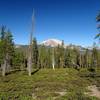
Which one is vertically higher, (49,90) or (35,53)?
(35,53)

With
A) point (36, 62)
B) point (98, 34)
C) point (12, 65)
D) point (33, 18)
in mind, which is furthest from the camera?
point (36, 62)

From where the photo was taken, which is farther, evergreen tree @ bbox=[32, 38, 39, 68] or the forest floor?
evergreen tree @ bbox=[32, 38, 39, 68]

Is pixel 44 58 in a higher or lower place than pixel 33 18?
lower

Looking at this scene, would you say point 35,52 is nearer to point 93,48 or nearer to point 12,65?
point 12,65

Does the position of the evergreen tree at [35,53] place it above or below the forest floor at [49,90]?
above

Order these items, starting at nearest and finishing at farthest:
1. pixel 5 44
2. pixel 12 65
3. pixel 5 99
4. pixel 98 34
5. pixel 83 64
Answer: pixel 5 99
pixel 98 34
pixel 5 44
pixel 12 65
pixel 83 64

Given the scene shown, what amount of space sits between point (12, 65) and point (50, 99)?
7027 cm

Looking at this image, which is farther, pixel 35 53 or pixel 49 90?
pixel 35 53

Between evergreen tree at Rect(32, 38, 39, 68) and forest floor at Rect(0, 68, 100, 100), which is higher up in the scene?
evergreen tree at Rect(32, 38, 39, 68)

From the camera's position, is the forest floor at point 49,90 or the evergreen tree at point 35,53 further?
the evergreen tree at point 35,53

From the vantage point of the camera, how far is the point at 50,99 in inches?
566

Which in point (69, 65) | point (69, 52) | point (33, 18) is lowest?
point (69, 65)

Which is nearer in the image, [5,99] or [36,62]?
[5,99]

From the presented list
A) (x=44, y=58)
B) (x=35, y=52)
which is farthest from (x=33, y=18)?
(x=44, y=58)
